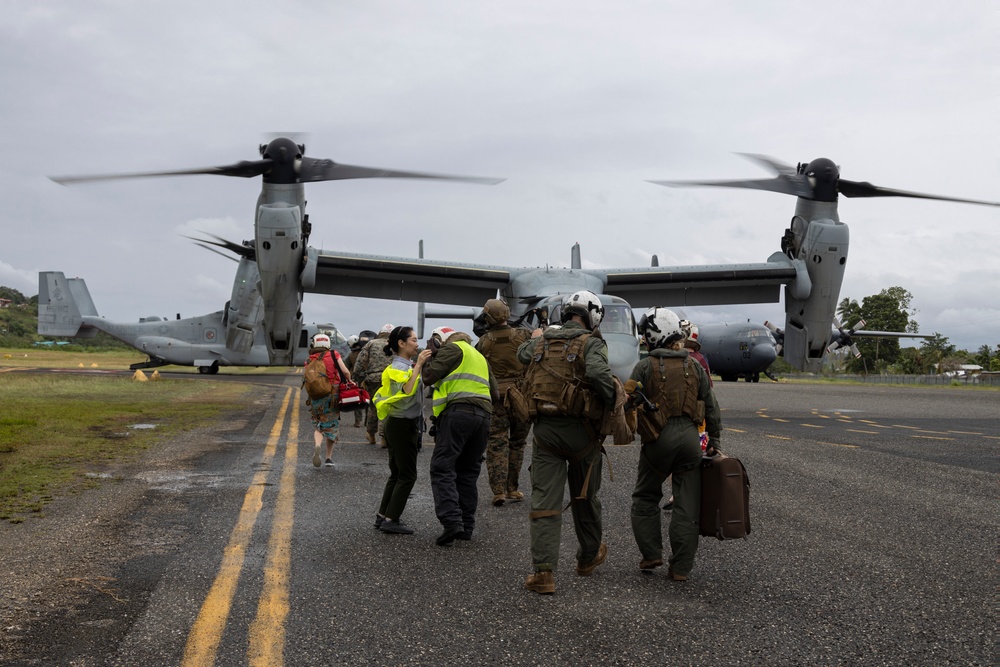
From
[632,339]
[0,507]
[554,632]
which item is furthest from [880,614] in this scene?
[632,339]

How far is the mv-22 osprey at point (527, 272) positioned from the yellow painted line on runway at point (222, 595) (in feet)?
36.3

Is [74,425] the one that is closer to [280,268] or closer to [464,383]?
[280,268]

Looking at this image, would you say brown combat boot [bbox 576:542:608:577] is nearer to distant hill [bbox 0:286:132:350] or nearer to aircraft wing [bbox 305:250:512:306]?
aircraft wing [bbox 305:250:512:306]

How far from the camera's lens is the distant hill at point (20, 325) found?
106312mm

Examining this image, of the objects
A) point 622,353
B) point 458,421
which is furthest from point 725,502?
point 622,353

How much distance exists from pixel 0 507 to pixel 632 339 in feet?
35.9

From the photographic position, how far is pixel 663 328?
5645mm

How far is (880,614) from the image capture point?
181 inches

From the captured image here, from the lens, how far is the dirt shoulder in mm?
4312

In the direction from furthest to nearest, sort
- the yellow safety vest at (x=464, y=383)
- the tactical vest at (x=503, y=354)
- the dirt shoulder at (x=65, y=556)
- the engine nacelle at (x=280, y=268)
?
the engine nacelle at (x=280, y=268) < the tactical vest at (x=503, y=354) < the yellow safety vest at (x=464, y=383) < the dirt shoulder at (x=65, y=556)

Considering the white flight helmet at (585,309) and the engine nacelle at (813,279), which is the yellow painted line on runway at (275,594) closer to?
the white flight helmet at (585,309)

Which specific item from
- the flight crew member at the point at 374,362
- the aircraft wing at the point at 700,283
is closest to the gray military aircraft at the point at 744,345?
the aircraft wing at the point at 700,283

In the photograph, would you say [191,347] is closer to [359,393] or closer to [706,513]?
[359,393]

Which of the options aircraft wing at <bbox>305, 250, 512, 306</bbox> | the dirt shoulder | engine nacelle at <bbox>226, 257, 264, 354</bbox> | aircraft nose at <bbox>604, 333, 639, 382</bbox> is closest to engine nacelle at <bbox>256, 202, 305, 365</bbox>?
aircraft wing at <bbox>305, 250, 512, 306</bbox>
